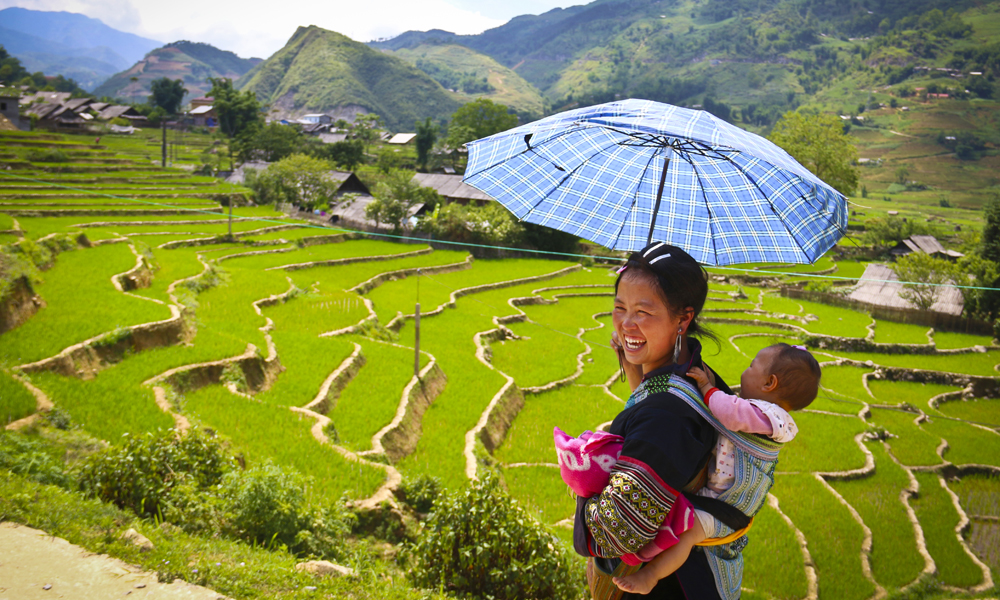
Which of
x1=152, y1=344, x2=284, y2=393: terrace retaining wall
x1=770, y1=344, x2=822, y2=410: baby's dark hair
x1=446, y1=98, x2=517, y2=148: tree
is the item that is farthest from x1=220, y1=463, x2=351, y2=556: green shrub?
x1=446, y1=98, x2=517, y2=148: tree

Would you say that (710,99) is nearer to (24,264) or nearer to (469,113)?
(469,113)

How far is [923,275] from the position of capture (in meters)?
26.8

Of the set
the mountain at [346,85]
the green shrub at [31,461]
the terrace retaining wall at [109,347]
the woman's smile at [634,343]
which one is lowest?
the terrace retaining wall at [109,347]

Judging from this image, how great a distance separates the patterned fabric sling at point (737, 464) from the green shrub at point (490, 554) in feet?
11.6

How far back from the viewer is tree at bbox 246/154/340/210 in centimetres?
3534

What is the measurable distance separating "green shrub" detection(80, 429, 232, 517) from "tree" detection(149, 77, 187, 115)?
72947 millimetres

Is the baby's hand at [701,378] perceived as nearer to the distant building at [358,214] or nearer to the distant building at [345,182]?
the distant building at [358,214]

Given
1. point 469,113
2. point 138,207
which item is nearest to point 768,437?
point 138,207

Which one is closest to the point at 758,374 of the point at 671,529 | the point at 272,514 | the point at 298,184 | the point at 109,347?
the point at 671,529

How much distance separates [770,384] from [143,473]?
16.9ft

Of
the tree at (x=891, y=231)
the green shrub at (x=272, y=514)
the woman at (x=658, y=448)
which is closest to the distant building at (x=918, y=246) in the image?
the tree at (x=891, y=231)

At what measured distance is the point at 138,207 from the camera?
26.5 meters

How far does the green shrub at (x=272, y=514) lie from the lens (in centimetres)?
527

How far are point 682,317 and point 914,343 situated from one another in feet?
79.1
